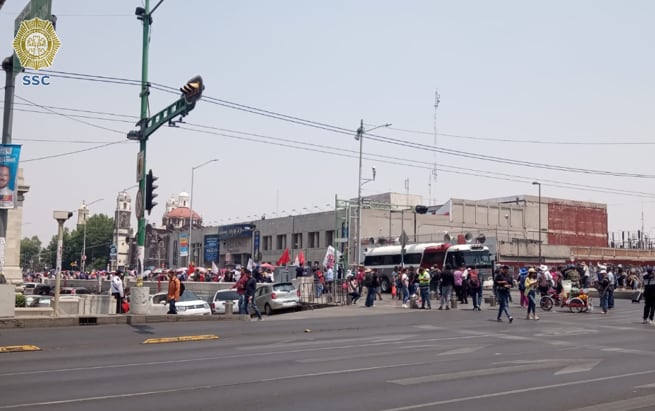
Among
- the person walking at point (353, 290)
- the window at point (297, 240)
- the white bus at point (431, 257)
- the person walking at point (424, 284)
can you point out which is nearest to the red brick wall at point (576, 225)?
the window at point (297, 240)

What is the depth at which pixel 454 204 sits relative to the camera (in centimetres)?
8256

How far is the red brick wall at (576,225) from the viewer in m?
89.8

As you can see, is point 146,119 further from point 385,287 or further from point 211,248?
point 211,248

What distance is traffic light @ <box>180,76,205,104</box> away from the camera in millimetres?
21125

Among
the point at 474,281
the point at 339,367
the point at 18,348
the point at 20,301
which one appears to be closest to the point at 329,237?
the point at 474,281

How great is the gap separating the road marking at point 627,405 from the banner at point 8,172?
20126 mm

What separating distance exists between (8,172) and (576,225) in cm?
7981

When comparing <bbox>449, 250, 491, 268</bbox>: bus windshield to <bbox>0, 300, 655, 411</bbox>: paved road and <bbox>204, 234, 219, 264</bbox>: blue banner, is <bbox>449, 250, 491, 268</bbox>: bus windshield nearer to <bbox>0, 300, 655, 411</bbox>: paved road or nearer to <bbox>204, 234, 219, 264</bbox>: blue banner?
<bbox>0, 300, 655, 411</bbox>: paved road

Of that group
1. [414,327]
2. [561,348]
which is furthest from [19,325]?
[561,348]

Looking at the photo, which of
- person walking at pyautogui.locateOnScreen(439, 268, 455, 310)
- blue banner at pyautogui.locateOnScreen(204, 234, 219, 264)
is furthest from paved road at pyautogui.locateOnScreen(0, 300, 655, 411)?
blue banner at pyautogui.locateOnScreen(204, 234, 219, 264)

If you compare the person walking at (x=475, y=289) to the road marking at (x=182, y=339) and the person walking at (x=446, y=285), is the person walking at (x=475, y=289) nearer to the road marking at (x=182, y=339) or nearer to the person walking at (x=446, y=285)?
the person walking at (x=446, y=285)

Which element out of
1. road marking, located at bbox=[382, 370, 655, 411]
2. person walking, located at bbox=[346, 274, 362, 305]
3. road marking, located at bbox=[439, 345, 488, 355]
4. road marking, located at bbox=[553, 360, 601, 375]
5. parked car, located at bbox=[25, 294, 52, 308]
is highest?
person walking, located at bbox=[346, 274, 362, 305]

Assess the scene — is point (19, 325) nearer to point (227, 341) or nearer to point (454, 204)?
point (227, 341)

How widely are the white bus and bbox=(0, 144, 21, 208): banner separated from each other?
22468 mm
